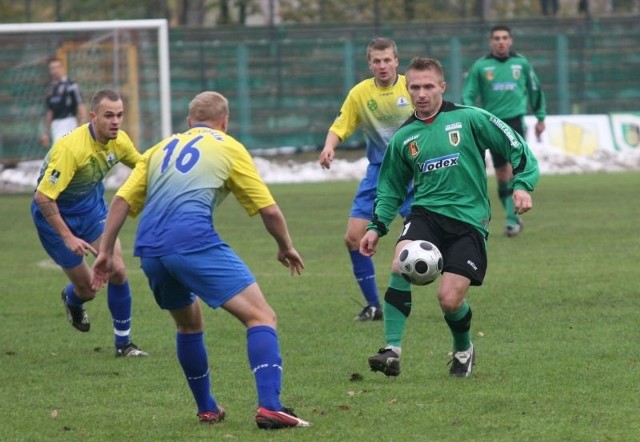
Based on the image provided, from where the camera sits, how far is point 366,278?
1055 centimetres

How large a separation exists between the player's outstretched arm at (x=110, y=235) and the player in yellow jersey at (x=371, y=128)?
377cm

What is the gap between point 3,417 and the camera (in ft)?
24.0

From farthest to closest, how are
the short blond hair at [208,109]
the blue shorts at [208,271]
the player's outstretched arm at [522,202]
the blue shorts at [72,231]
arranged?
the blue shorts at [72,231] → the player's outstretched arm at [522,202] → the short blond hair at [208,109] → the blue shorts at [208,271]

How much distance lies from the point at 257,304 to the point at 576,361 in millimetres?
2632

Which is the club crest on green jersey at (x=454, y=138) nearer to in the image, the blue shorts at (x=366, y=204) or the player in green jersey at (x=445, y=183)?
the player in green jersey at (x=445, y=183)

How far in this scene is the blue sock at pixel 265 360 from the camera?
21.3 feet

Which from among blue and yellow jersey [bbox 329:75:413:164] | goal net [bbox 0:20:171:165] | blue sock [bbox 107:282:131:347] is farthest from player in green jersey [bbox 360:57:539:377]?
goal net [bbox 0:20:171:165]

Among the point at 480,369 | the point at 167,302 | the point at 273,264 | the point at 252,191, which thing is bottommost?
the point at 273,264

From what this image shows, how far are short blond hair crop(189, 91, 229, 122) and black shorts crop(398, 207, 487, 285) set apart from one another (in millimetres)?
1582

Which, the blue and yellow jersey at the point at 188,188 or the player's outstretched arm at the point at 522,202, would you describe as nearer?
the blue and yellow jersey at the point at 188,188

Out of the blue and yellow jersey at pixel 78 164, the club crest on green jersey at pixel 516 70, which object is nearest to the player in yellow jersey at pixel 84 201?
the blue and yellow jersey at pixel 78 164

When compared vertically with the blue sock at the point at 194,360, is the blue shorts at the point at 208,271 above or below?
above

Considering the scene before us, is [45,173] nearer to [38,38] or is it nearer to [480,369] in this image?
[480,369]

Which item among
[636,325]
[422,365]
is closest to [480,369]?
[422,365]
